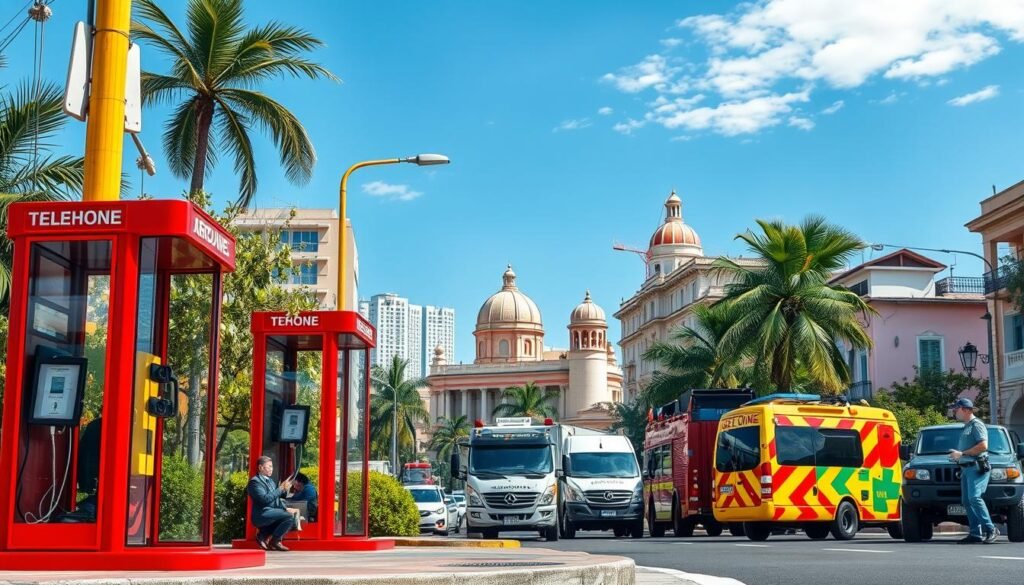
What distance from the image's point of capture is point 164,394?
8953mm

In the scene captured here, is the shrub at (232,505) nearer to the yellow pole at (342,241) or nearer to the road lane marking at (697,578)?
the yellow pole at (342,241)

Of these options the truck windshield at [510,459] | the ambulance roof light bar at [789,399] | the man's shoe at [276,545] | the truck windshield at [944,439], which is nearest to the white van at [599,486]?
the truck windshield at [510,459]

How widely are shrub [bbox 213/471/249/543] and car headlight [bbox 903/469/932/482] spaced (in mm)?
9845

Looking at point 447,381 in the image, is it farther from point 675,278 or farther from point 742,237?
point 742,237

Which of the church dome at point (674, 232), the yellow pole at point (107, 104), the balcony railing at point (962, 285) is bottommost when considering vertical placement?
the yellow pole at point (107, 104)

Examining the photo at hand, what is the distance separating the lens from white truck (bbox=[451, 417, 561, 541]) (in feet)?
90.2

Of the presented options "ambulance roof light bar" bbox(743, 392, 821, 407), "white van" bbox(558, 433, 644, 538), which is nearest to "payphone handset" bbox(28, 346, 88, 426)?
"ambulance roof light bar" bbox(743, 392, 821, 407)

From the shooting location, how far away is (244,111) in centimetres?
2598

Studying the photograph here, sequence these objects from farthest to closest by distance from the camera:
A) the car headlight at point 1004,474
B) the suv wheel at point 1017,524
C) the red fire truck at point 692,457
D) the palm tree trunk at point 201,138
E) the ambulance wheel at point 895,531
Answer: the red fire truck at point 692,457 → the palm tree trunk at point 201,138 → the ambulance wheel at point 895,531 → the car headlight at point 1004,474 → the suv wheel at point 1017,524

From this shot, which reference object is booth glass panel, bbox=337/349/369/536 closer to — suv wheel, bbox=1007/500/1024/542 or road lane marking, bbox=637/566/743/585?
road lane marking, bbox=637/566/743/585

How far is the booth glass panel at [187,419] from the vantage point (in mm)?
9094

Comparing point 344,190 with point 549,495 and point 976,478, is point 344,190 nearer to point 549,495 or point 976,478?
point 549,495

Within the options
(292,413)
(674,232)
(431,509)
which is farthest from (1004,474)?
(674,232)

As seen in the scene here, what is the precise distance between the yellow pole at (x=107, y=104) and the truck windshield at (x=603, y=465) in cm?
2228
